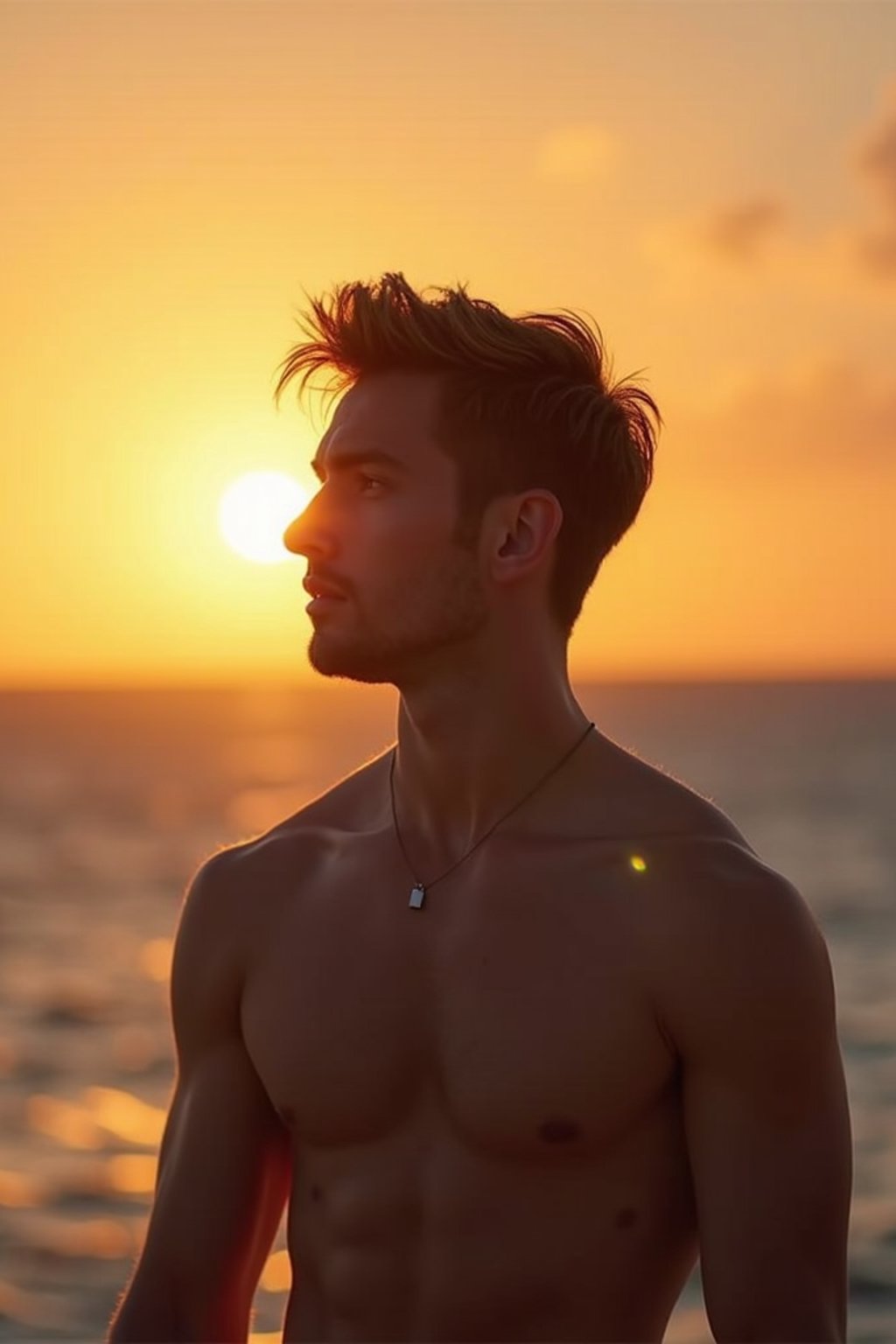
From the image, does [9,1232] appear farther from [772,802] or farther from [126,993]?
[772,802]

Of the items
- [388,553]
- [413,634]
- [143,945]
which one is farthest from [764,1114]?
[143,945]

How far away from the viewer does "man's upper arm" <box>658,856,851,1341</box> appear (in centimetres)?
357

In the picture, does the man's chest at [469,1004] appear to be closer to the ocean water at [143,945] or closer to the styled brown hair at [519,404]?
the styled brown hair at [519,404]

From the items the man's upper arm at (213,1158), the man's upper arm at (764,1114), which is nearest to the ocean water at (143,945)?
the man's upper arm at (213,1158)

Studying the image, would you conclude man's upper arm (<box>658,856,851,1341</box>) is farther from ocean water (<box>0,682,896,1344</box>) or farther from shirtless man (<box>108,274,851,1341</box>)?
ocean water (<box>0,682,896,1344</box>)

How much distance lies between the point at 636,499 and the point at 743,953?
1102 millimetres

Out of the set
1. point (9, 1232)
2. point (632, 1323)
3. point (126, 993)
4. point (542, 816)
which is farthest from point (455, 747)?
point (126, 993)

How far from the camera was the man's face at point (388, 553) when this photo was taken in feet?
12.9

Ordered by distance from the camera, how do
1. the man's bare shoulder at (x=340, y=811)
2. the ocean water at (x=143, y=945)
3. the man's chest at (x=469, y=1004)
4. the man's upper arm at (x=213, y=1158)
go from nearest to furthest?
the man's chest at (x=469, y=1004)
the man's upper arm at (x=213, y=1158)
the man's bare shoulder at (x=340, y=811)
the ocean water at (x=143, y=945)

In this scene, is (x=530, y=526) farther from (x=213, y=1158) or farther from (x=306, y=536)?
(x=213, y=1158)

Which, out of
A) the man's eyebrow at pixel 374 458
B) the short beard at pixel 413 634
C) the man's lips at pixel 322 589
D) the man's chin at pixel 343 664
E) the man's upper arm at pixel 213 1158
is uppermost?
the man's eyebrow at pixel 374 458

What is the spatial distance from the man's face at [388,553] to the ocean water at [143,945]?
32.4ft

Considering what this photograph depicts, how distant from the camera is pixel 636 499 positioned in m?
4.34

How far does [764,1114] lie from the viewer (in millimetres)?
3580
